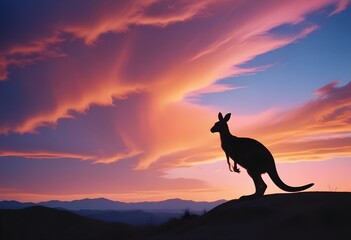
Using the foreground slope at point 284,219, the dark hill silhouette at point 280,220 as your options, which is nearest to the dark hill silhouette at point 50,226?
the dark hill silhouette at point 280,220

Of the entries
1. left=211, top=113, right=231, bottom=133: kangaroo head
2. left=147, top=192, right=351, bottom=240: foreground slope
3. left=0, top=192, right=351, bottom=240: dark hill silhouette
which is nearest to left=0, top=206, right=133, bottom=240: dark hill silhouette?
left=211, top=113, right=231, bottom=133: kangaroo head

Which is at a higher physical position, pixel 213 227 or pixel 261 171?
pixel 261 171

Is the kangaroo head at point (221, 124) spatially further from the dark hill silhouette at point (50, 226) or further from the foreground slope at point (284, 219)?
the dark hill silhouette at point (50, 226)

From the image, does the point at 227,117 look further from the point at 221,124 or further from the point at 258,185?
the point at 258,185

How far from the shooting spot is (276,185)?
11.6 meters

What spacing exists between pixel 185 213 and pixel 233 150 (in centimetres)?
524

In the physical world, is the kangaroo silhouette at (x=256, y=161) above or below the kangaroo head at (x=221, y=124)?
below

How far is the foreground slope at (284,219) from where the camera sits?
738 centimetres

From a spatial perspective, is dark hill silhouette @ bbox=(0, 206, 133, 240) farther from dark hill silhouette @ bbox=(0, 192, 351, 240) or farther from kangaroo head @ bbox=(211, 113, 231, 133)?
dark hill silhouette @ bbox=(0, 192, 351, 240)

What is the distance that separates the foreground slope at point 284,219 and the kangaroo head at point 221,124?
2.74 meters

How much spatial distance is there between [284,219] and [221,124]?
183 inches

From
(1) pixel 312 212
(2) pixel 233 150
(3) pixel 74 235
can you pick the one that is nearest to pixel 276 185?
(2) pixel 233 150

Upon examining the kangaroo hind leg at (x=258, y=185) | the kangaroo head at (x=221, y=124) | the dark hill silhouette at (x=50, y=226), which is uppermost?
the kangaroo head at (x=221, y=124)

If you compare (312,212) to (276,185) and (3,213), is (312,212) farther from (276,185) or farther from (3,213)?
(3,213)
